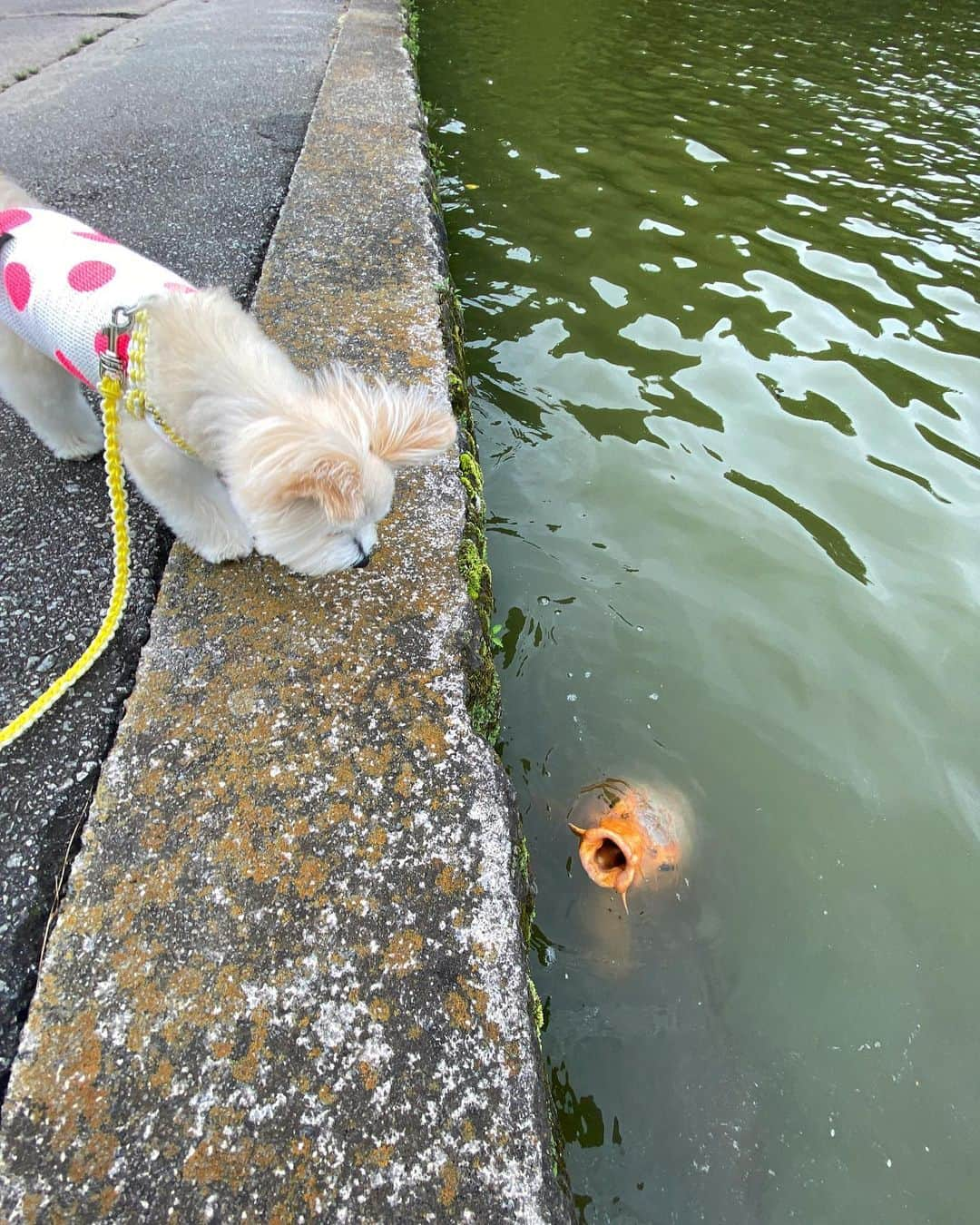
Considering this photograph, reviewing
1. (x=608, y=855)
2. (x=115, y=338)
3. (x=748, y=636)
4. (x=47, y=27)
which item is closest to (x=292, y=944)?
(x=608, y=855)

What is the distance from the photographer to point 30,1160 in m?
1.29

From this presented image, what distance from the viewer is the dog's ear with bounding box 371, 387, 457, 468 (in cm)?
198

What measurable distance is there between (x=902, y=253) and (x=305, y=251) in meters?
4.79

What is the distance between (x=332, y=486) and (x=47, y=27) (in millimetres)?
10687

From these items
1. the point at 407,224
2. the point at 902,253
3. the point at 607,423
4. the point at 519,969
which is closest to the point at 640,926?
the point at 519,969

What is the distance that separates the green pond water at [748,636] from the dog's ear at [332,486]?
1.31 m

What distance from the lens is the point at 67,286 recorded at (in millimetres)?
2238

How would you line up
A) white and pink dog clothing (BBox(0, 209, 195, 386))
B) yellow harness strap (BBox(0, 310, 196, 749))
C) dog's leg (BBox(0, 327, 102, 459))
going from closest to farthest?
1. yellow harness strap (BBox(0, 310, 196, 749))
2. white and pink dog clothing (BBox(0, 209, 195, 386))
3. dog's leg (BBox(0, 327, 102, 459))

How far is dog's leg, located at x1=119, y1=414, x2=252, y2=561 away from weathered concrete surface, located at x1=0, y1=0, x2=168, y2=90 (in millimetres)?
6732

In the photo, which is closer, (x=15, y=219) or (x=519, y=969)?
(x=519, y=969)

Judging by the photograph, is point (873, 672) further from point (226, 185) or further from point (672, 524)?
point (226, 185)

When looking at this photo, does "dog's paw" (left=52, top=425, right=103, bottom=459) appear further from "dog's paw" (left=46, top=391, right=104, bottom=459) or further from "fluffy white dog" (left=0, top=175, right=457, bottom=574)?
"fluffy white dog" (left=0, top=175, right=457, bottom=574)

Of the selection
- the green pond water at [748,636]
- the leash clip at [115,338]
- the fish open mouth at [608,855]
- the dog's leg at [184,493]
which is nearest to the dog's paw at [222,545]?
the dog's leg at [184,493]

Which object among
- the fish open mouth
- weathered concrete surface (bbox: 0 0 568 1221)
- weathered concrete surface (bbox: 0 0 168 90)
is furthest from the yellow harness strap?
weathered concrete surface (bbox: 0 0 168 90)
